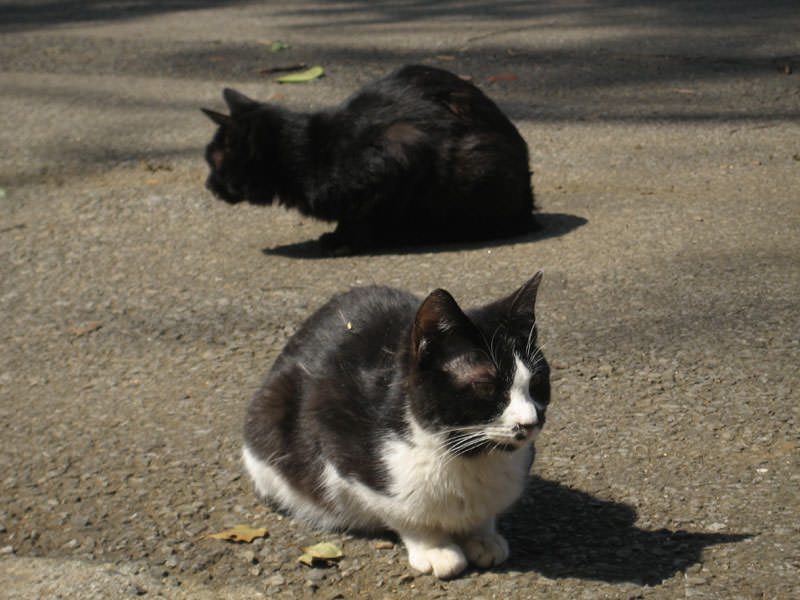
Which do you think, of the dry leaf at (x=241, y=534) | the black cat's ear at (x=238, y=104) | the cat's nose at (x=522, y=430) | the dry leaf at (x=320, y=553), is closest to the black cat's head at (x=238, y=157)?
the black cat's ear at (x=238, y=104)

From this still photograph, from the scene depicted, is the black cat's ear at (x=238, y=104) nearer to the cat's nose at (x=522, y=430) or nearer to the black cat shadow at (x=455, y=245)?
the black cat shadow at (x=455, y=245)

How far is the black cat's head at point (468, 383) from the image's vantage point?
2.09 metres

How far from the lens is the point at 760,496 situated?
2.51 m

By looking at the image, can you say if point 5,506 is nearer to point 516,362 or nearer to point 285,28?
point 516,362

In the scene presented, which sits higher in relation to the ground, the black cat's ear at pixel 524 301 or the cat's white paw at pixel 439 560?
the black cat's ear at pixel 524 301

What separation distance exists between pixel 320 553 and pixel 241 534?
23 centimetres

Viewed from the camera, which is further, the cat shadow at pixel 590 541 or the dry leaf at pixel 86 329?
the dry leaf at pixel 86 329

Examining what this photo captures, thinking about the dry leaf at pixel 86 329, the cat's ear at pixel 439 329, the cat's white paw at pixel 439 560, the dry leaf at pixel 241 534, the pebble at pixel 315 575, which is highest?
the cat's ear at pixel 439 329

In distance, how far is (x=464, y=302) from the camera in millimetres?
3889

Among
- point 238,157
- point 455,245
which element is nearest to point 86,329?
point 238,157

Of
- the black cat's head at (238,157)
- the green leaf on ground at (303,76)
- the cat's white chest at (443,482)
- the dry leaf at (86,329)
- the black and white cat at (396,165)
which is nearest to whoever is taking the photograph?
the cat's white chest at (443,482)

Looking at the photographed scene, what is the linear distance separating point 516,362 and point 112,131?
500 centimetres

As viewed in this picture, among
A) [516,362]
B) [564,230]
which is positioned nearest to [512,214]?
[564,230]

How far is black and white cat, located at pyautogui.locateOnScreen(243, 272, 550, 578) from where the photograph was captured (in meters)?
2.11
